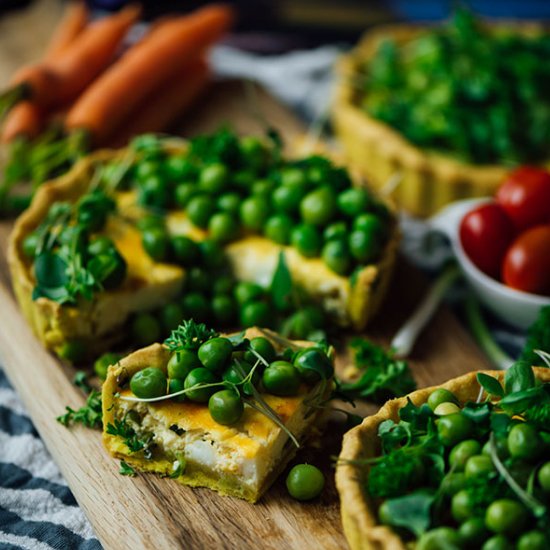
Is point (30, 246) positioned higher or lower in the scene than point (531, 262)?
higher

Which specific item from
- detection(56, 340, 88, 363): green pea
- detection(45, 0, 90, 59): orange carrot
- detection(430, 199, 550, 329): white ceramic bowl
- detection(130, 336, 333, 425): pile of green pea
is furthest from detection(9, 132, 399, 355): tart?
detection(45, 0, 90, 59): orange carrot

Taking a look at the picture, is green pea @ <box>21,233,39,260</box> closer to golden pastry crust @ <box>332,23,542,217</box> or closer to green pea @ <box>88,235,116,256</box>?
green pea @ <box>88,235,116,256</box>

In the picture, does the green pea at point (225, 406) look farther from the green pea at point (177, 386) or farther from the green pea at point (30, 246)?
the green pea at point (30, 246)

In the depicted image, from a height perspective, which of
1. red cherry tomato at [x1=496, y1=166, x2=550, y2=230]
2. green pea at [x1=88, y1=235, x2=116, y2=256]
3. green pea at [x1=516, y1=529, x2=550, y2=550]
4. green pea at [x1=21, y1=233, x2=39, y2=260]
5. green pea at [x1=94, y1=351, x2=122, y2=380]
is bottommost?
red cherry tomato at [x1=496, y1=166, x2=550, y2=230]

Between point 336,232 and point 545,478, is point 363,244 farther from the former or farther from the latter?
point 545,478

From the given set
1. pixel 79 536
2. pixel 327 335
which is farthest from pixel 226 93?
pixel 79 536

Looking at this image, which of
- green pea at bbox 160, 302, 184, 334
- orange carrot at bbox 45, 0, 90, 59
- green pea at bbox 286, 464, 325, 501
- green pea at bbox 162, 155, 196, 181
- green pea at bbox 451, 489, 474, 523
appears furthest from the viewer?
orange carrot at bbox 45, 0, 90, 59

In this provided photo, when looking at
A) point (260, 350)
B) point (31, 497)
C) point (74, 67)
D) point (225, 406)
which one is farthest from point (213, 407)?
point (74, 67)
